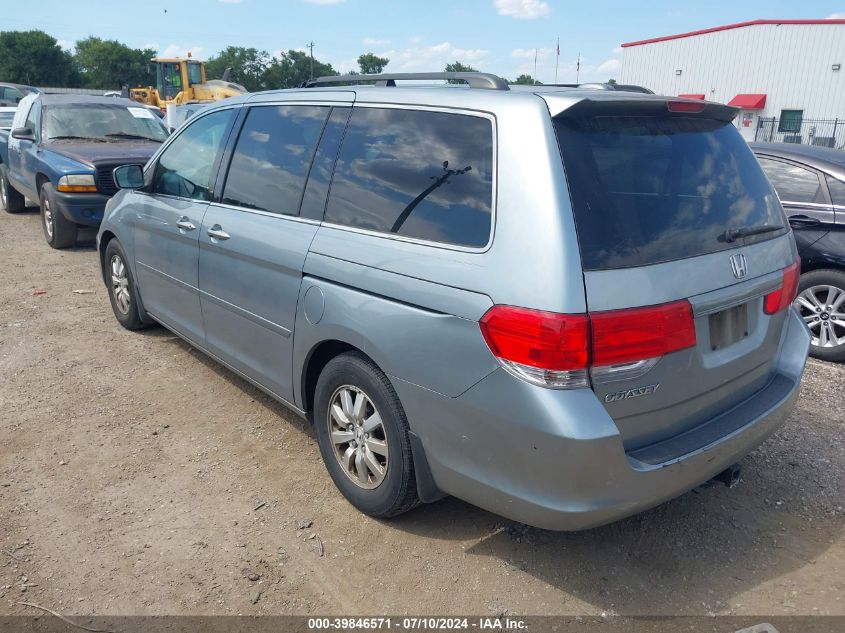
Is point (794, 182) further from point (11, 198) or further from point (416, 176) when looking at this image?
point (11, 198)

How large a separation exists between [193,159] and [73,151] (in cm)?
544

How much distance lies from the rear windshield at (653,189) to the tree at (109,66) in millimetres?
87546

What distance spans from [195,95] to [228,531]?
29188 millimetres

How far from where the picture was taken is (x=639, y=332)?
2354 millimetres

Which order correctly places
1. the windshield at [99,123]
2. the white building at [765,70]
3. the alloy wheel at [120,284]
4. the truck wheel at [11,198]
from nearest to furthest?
1. the alloy wheel at [120,284]
2. the windshield at [99,123]
3. the truck wheel at [11,198]
4. the white building at [765,70]

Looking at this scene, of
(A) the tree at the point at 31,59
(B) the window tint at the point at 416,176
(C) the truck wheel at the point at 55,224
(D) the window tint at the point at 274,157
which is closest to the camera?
(B) the window tint at the point at 416,176

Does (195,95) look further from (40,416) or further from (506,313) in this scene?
(506,313)

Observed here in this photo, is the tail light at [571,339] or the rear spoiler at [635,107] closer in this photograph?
the tail light at [571,339]

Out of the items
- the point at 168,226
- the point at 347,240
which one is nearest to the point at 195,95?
the point at 168,226

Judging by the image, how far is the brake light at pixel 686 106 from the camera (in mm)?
2744

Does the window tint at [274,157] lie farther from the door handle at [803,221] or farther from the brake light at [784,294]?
the door handle at [803,221]

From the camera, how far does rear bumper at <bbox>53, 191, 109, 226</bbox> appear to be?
27.5 feet

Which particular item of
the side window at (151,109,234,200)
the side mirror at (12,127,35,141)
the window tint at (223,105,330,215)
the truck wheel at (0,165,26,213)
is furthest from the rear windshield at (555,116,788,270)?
the truck wheel at (0,165,26,213)

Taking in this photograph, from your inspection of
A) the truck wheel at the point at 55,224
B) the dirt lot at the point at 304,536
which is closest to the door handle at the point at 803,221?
the dirt lot at the point at 304,536
